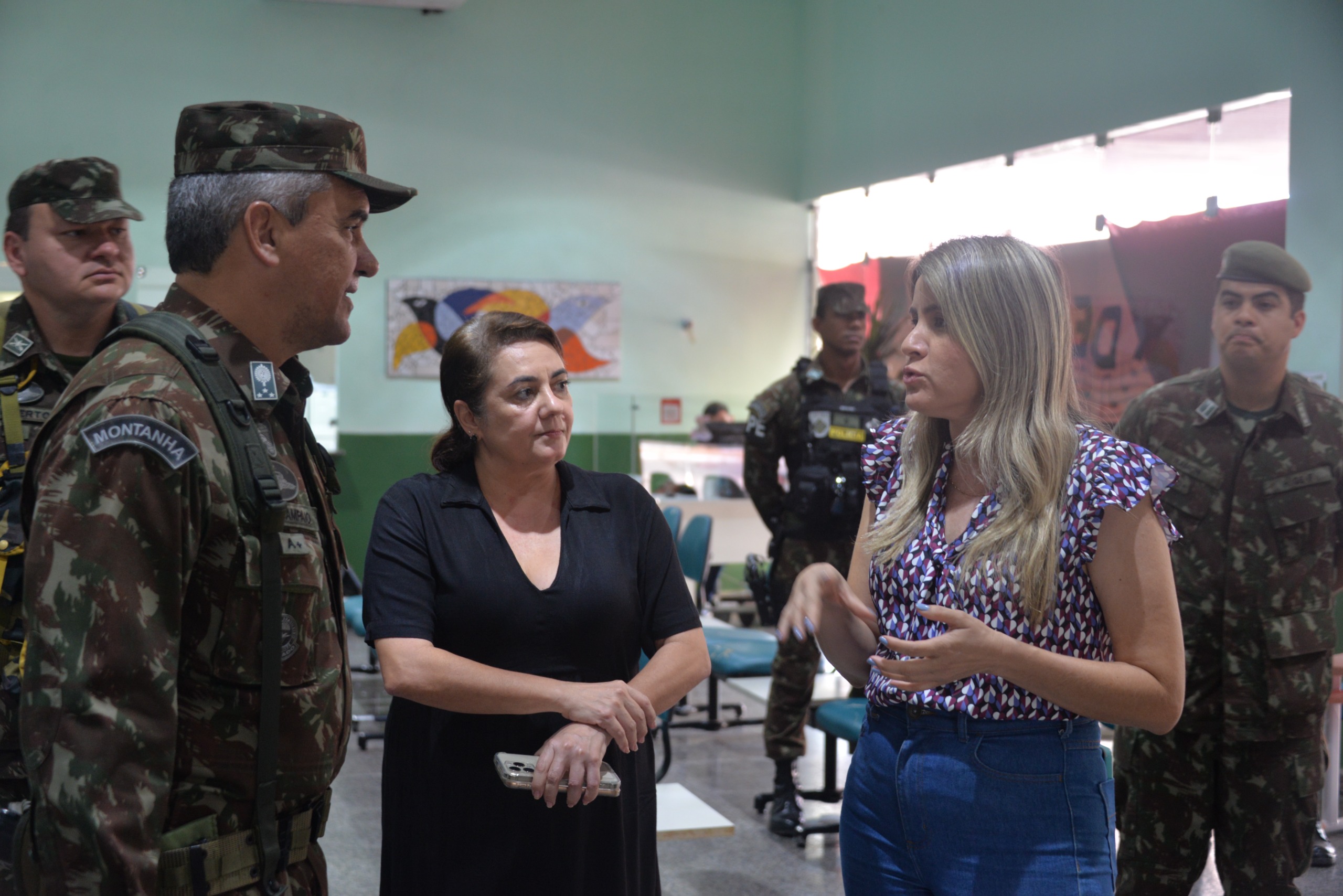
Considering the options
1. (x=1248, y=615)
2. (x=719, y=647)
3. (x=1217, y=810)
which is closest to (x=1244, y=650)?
(x=1248, y=615)

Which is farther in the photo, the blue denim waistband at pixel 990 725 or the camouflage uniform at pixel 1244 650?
the camouflage uniform at pixel 1244 650

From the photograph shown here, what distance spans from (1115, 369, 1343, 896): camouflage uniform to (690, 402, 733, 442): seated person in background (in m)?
5.56

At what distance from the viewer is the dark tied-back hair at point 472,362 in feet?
6.79

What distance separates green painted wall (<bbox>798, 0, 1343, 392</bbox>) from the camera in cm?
505

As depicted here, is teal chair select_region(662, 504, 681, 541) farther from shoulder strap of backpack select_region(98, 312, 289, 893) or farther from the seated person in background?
shoulder strap of backpack select_region(98, 312, 289, 893)

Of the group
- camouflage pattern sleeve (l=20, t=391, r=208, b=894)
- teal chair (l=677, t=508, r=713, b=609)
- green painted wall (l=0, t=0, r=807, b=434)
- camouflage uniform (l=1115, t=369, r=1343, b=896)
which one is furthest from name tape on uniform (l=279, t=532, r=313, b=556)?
green painted wall (l=0, t=0, r=807, b=434)

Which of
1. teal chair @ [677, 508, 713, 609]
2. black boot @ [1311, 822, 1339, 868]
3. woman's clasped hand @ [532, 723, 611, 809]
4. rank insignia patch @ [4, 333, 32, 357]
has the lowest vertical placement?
black boot @ [1311, 822, 1339, 868]

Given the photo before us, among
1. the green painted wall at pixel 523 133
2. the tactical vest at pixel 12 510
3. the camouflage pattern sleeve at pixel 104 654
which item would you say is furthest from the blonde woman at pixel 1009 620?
the green painted wall at pixel 523 133

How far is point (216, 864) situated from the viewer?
1.17 metres

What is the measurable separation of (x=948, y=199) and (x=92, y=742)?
7.51 m

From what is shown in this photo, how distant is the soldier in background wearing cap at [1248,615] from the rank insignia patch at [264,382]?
240 cm

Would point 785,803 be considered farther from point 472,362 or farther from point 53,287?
point 53,287

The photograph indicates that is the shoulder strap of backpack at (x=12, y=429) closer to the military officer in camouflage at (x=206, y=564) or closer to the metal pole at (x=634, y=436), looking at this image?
the military officer in camouflage at (x=206, y=564)

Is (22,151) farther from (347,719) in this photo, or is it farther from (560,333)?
(347,719)
